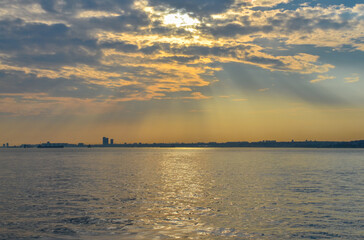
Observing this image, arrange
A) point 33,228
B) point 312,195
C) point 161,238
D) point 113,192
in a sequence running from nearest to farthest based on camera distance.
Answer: point 161,238 → point 33,228 → point 312,195 → point 113,192

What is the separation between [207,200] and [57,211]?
51.6ft

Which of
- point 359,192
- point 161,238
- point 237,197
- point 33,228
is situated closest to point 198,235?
point 161,238

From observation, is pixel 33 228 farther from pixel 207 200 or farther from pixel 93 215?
pixel 207 200

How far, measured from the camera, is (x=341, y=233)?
23.5 m

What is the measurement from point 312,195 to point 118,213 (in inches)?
943

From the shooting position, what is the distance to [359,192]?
4325 centimetres

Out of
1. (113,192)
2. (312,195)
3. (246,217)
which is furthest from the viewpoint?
(113,192)

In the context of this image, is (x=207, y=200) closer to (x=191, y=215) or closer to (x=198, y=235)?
(x=191, y=215)

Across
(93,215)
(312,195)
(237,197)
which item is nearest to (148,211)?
(93,215)

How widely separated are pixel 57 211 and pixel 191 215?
12450mm

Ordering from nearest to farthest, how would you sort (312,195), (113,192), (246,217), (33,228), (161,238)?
(161,238) < (33,228) < (246,217) < (312,195) < (113,192)

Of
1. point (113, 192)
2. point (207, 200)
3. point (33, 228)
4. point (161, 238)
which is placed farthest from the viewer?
point (113, 192)

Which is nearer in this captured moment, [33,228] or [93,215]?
[33,228]

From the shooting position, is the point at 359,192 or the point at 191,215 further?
the point at 359,192
